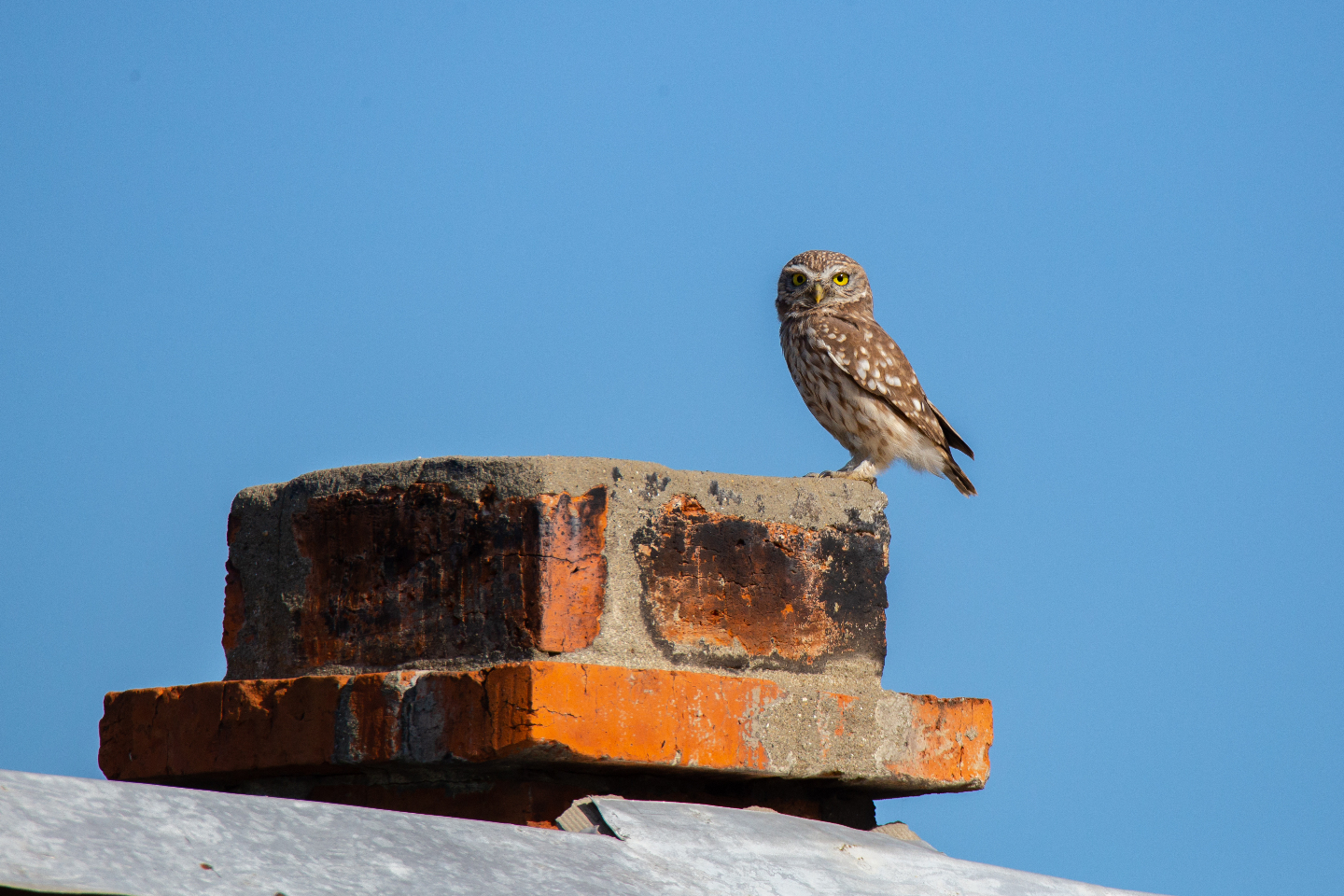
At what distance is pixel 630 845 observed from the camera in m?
2.45

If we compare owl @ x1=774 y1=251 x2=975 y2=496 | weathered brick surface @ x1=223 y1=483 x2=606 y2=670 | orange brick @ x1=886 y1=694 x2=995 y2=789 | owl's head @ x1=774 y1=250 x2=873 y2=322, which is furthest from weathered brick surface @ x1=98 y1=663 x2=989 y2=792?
owl's head @ x1=774 y1=250 x2=873 y2=322

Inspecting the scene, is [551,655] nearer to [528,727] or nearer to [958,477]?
[528,727]

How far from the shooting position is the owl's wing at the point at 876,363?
639 cm

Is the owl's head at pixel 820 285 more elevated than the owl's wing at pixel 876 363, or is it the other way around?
the owl's head at pixel 820 285

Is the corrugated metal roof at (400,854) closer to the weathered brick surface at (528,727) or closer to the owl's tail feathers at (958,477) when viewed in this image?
the weathered brick surface at (528,727)

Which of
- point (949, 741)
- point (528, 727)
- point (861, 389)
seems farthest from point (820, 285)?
point (528, 727)

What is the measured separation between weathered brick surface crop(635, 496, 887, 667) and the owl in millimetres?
2815

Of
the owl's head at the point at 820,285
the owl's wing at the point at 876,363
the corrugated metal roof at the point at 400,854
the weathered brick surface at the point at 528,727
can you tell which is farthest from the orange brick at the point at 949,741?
the owl's head at the point at 820,285

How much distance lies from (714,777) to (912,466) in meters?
4.04

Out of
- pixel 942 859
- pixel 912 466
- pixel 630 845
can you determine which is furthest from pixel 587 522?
pixel 912 466

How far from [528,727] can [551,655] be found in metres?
0.22

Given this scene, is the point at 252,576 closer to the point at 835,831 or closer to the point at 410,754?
the point at 410,754

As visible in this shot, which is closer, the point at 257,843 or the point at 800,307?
the point at 257,843

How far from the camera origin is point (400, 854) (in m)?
2.06
